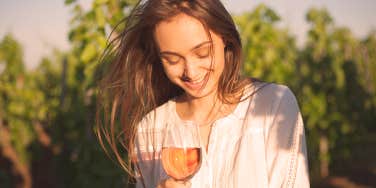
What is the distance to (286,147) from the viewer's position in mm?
2213

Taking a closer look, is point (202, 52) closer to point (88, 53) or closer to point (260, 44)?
point (88, 53)

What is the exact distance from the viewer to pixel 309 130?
8.86 m

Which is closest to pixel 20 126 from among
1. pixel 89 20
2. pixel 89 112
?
pixel 89 112

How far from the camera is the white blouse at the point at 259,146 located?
7.29ft

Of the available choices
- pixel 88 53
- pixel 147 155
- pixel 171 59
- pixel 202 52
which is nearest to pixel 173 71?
pixel 171 59

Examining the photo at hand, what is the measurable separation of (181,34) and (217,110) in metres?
0.47

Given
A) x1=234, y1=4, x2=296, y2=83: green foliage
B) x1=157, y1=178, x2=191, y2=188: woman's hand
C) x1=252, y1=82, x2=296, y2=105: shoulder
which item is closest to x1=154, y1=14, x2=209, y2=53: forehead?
x1=252, y1=82, x2=296, y2=105: shoulder

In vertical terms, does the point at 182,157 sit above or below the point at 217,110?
below

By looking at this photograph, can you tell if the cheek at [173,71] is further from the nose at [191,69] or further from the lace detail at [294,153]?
the lace detail at [294,153]

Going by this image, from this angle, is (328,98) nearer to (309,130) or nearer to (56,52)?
(309,130)

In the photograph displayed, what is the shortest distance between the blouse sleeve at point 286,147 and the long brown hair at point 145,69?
27cm

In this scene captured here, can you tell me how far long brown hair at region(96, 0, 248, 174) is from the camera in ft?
7.89

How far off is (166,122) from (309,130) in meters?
6.55

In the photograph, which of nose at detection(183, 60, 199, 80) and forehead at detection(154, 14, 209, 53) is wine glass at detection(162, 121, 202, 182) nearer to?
nose at detection(183, 60, 199, 80)
